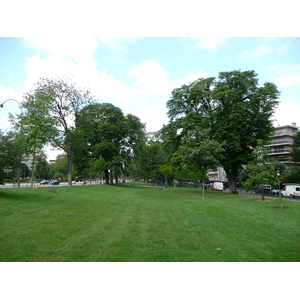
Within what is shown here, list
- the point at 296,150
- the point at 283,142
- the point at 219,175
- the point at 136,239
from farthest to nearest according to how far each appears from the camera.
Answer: the point at 219,175 < the point at 283,142 < the point at 296,150 < the point at 136,239

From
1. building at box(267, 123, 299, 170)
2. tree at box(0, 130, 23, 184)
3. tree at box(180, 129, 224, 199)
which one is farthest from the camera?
building at box(267, 123, 299, 170)

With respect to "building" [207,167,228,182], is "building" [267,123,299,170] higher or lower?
higher

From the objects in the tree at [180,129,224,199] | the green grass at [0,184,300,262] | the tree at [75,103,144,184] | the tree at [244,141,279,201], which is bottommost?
the green grass at [0,184,300,262]

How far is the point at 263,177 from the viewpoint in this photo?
24.7 m

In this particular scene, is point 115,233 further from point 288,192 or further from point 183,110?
point 288,192

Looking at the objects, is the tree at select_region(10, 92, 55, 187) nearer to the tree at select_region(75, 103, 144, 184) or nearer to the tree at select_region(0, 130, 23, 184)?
the tree at select_region(0, 130, 23, 184)

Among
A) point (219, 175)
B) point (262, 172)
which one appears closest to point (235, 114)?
point (262, 172)

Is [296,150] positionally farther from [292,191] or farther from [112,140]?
[112,140]

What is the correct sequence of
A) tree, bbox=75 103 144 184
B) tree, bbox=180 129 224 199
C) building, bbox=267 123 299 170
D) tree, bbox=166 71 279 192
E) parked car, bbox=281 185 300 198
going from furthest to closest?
building, bbox=267 123 299 170 < tree, bbox=75 103 144 184 < parked car, bbox=281 185 300 198 < tree, bbox=166 71 279 192 < tree, bbox=180 129 224 199

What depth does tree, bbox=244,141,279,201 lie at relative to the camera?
80.7 ft

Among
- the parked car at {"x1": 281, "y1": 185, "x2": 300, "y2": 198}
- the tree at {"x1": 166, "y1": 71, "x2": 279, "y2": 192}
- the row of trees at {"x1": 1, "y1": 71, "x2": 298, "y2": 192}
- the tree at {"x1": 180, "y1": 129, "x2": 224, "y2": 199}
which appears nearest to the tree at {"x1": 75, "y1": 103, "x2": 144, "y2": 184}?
the row of trees at {"x1": 1, "y1": 71, "x2": 298, "y2": 192}

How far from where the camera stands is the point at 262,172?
81.0ft

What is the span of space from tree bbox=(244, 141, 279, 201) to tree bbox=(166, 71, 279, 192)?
189 inches

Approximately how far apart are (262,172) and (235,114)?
915 cm
